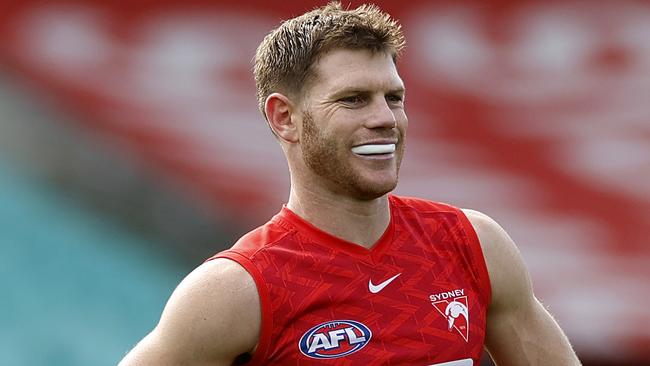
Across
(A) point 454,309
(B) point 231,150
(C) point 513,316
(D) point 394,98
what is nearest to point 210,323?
(A) point 454,309

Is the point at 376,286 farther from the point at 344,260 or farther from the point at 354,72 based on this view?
the point at 354,72

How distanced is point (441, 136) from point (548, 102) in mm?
941

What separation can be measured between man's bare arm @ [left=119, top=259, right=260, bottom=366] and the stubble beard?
1.15 ft

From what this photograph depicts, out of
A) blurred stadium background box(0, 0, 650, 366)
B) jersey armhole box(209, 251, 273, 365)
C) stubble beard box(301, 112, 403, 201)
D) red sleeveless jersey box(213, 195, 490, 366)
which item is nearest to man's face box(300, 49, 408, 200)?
stubble beard box(301, 112, 403, 201)

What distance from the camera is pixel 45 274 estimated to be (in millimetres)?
8164

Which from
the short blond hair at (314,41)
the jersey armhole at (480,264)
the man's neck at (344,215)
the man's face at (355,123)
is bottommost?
the jersey armhole at (480,264)

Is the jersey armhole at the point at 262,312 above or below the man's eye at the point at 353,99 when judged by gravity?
below

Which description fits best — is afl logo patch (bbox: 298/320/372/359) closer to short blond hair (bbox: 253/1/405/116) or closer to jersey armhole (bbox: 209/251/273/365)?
jersey armhole (bbox: 209/251/273/365)

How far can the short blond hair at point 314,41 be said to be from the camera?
331 cm

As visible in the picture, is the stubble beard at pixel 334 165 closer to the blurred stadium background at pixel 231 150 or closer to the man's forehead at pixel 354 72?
the man's forehead at pixel 354 72

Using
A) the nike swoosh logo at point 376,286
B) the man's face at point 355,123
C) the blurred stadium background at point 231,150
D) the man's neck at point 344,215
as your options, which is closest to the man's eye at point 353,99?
the man's face at point 355,123

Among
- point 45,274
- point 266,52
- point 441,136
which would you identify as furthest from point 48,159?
point 266,52

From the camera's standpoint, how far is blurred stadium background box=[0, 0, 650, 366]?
7953 millimetres

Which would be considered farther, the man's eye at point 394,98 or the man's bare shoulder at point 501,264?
the man's bare shoulder at point 501,264
